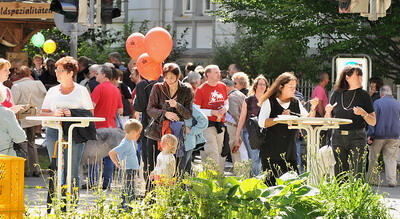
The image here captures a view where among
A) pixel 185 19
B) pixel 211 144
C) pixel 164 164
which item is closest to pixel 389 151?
pixel 211 144

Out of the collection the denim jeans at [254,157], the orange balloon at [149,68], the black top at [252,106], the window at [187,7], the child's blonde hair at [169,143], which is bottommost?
the denim jeans at [254,157]

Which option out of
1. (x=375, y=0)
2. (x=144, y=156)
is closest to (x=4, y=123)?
(x=144, y=156)

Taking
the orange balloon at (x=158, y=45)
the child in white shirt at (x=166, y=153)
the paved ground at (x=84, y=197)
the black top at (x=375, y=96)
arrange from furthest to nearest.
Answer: the black top at (x=375, y=96), the orange balloon at (x=158, y=45), the child in white shirt at (x=166, y=153), the paved ground at (x=84, y=197)

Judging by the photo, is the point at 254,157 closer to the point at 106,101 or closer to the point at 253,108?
the point at 253,108

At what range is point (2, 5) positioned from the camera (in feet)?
73.2

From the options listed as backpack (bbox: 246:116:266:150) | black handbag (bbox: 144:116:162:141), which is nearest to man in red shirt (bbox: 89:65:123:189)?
black handbag (bbox: 144:116:162:141)

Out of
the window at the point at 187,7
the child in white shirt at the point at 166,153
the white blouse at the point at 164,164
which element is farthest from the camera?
the window at the point at 187,7

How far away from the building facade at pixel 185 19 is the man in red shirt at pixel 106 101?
17.9 meters

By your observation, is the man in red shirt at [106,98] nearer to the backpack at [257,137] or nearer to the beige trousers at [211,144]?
the beige trousers at [211,144]

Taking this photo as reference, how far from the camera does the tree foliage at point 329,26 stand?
23.7 meters

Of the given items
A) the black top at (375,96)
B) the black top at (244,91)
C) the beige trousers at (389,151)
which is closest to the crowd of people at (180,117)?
the black top at (244,91)

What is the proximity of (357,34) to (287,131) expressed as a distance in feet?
39.2

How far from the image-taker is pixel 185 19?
35.7m

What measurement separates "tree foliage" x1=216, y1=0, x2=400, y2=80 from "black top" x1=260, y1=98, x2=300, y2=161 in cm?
1129
